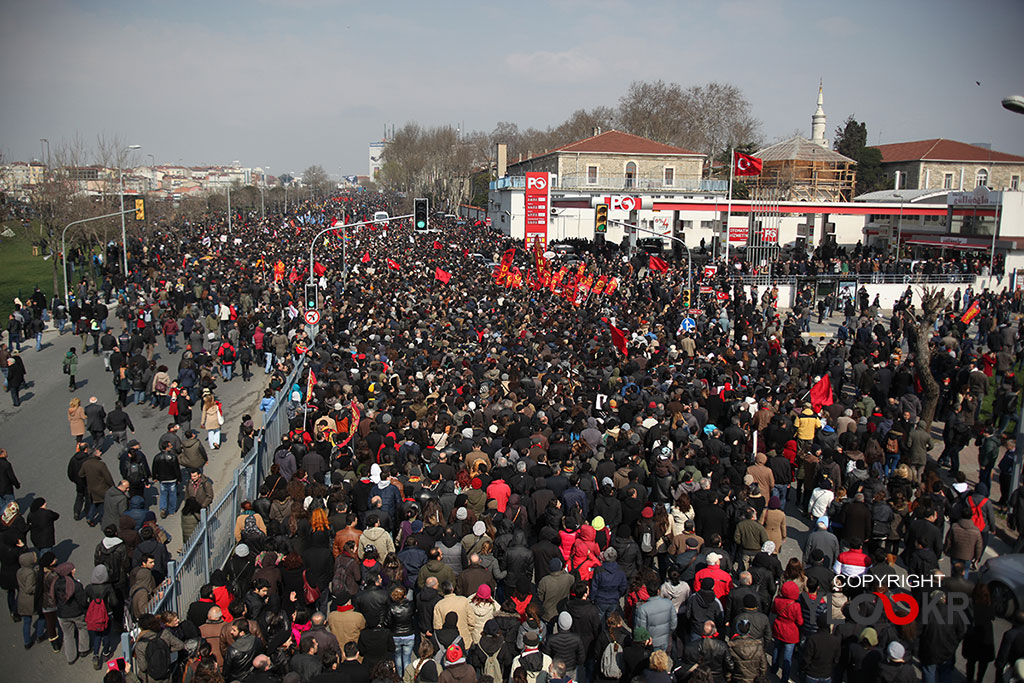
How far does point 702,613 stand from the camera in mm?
6707

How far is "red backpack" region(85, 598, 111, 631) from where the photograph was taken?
7.71 m

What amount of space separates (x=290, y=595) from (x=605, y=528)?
130 inches

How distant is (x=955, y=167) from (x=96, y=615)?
8473cm

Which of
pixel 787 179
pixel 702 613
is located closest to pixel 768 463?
pixel 702 613

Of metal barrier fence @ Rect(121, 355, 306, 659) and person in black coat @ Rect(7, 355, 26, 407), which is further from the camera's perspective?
person in black coat @ Rect(7, 355, 26, 407)

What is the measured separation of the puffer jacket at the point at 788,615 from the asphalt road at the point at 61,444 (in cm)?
673

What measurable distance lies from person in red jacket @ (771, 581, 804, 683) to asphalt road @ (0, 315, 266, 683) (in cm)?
674

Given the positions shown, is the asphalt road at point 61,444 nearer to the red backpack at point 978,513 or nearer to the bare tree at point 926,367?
the red backpack at point 978,513

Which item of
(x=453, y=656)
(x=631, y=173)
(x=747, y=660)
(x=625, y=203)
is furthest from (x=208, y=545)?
(x=631, y=173)

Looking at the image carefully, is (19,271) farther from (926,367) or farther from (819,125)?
(819,125)

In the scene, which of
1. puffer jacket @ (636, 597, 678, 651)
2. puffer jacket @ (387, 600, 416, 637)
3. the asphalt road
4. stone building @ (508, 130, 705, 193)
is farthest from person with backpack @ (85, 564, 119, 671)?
stone building @ (508, 130, 705, 193)

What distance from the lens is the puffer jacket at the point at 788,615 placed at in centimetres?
682

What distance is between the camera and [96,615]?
773 centimetres

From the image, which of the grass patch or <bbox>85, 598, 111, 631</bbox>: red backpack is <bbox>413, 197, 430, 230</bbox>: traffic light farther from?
<bbox>85, 598, 111, 631</bbox>: red backpack
